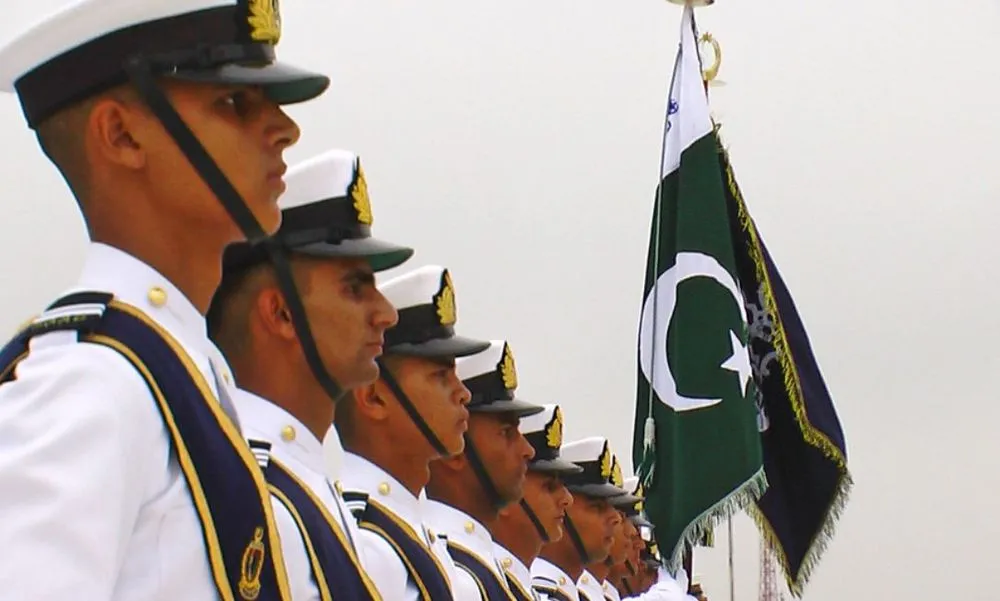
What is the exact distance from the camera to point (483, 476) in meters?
2.88

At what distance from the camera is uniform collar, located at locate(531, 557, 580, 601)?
12.9 feet

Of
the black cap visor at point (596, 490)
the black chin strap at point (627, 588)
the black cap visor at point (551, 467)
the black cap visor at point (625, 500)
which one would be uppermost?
the black cap visor at point (551, 467)

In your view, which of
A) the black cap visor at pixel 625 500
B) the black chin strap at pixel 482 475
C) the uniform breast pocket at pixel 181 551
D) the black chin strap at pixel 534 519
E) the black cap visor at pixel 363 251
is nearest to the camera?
the uniform breast pocket at pixel 181 551

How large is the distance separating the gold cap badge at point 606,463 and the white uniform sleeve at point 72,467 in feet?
11.9

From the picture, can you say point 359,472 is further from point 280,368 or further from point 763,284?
point 763,284

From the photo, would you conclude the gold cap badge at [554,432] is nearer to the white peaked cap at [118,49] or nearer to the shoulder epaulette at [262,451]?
the shoulder epaulette at [262,451]

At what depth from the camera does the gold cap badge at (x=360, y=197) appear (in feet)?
6.44

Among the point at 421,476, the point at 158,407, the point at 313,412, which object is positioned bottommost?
the point at 421,476

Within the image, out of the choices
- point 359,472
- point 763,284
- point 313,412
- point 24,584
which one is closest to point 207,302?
point 24,584

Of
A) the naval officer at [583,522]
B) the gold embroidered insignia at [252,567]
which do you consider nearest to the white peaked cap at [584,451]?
the naval officer at [583,522]

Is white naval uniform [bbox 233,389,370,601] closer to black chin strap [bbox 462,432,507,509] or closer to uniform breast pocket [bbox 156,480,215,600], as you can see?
uniform breast pocket [bbox 156,480,215,600]

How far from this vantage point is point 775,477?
457 centimetres

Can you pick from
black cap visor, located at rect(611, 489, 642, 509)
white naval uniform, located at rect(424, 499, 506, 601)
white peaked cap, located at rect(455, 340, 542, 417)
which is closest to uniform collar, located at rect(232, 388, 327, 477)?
white naval uniform, located at rect(424, 499, 506, 601)

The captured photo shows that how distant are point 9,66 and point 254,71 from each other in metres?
0.21
